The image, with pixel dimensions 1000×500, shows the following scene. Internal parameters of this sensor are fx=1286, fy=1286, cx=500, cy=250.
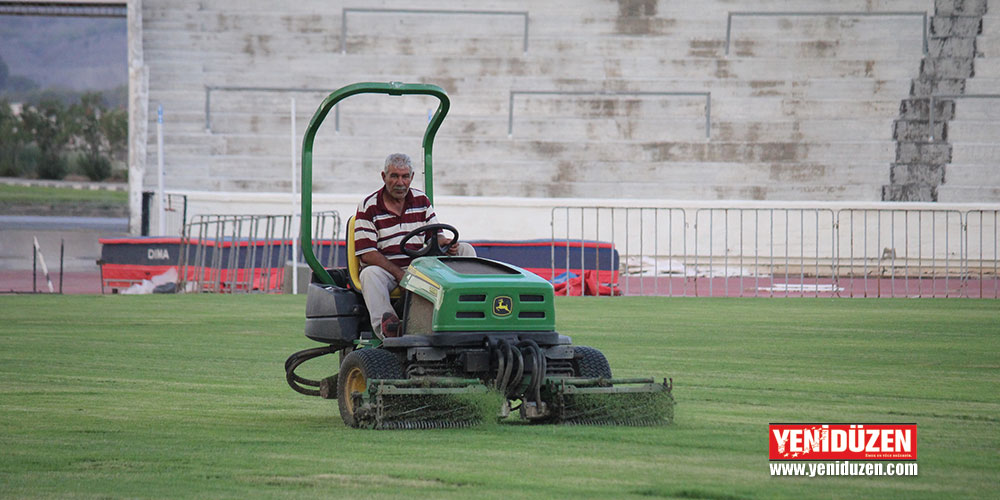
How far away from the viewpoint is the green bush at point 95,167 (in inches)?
2803

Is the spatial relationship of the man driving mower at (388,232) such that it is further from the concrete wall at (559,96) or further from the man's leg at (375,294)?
the concrete wall at (559,96)

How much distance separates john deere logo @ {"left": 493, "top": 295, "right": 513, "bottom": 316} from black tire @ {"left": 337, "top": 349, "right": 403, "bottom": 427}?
59 centimetres

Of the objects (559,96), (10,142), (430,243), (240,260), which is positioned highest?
(10,142)

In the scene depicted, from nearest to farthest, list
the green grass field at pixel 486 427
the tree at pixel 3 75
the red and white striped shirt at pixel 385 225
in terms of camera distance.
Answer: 1. the green grass field at pixel 486 427
2. the red and white striped shirt at pixel 385 225
3. the tree at pixel 3 75

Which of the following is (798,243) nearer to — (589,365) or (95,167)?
(589,365)

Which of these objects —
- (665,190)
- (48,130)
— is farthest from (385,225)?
(48,130)

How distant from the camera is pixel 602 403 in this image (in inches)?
264

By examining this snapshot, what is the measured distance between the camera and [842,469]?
5.30m

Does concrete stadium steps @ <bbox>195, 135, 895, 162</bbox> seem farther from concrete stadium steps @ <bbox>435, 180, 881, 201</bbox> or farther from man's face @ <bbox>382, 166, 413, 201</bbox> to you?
man's face @ <bbox>382, 166, 413, 201</bbox>

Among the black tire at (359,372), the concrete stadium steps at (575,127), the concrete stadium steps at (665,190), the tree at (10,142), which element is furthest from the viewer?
the tree at (10,142)

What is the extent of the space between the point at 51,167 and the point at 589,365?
228 ft

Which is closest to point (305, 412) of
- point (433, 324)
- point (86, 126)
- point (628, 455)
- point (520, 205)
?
Result: point (433, 324)

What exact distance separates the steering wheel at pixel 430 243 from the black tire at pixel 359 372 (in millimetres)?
725

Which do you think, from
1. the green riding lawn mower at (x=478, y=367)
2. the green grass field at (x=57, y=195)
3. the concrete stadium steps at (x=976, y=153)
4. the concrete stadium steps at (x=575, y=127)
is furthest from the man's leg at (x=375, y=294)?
the green grass field at (x=57, y=195)
